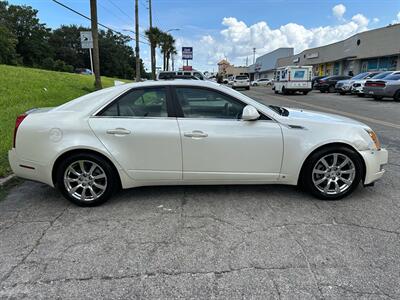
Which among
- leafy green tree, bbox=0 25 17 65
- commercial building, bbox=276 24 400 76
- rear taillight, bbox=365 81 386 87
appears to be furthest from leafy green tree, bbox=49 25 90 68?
rear taillight, bbox=365 81 386 87

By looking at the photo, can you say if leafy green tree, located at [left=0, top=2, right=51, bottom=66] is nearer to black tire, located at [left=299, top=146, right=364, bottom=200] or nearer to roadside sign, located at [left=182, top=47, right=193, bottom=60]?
roadside sign, located at [left=182, top=47, right=193, bottom=60]

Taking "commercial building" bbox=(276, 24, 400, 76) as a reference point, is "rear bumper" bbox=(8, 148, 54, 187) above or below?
below

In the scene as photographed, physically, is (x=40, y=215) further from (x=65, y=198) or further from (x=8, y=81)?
(x=8, y=81)

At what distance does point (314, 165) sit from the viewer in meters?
3.99

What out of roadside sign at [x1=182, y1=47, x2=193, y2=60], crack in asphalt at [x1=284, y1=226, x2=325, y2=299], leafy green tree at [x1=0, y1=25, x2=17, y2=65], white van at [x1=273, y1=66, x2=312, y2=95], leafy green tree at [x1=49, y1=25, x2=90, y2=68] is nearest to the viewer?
crack in asphalt at [x1=284, y1=226, x2=325, y2=299]

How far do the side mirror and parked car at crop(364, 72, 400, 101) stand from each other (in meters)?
17.5

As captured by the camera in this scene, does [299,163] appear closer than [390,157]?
Yes

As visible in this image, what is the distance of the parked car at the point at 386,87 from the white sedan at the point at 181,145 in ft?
54.3

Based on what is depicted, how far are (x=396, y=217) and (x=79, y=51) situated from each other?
108 metres

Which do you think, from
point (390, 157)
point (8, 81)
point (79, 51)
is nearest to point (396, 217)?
point (390, 157)

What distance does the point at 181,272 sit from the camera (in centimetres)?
270

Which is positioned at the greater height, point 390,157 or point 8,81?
point 8,81

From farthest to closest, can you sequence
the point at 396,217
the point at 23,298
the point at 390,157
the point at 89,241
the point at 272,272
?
the point at 390,157
the point at 396,217
the point at 89,241
the point at 272,272
the point at 23,298

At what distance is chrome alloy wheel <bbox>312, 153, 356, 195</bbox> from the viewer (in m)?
4.02
